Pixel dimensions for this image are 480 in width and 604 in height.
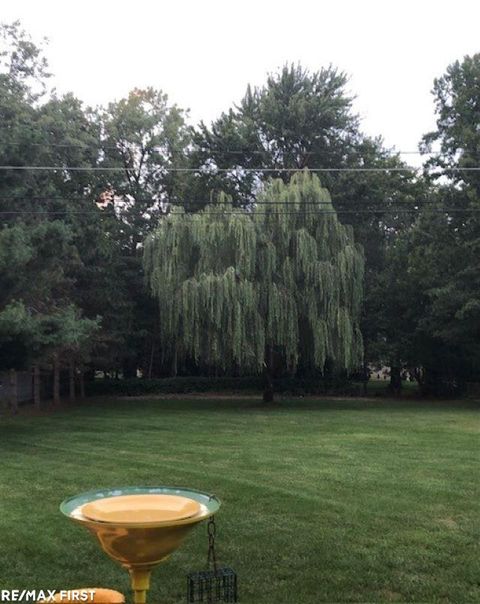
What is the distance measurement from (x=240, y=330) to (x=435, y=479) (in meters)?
9.77

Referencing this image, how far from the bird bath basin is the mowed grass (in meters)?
1.52

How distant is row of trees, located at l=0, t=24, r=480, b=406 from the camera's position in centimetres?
1449

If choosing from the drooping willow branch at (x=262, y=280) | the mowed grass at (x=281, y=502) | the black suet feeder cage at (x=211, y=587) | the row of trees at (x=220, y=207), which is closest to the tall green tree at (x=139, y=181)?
the row of trees at (x=220, y=207)

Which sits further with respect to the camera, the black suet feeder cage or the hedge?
the hedge

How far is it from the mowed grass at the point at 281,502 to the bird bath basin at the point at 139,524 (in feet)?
4.99

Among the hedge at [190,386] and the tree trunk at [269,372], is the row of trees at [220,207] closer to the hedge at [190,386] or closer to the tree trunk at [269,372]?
the tree trunk at [269,372]

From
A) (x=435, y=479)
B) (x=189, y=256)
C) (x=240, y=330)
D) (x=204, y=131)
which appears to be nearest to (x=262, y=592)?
(x=435, y=479)

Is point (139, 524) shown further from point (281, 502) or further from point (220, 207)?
point (220, 207)

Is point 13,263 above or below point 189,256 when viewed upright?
below

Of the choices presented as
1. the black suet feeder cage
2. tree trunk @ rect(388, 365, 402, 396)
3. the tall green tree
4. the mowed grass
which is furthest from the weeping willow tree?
the black suet feeder cage

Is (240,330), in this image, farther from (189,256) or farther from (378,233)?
(378,233)

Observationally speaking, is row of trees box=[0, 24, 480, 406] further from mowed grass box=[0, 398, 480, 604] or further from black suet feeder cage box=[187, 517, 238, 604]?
black suet feeder cage box=[187, 517, 238, 604]

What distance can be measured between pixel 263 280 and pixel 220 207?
103 inches

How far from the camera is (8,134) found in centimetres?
1144
